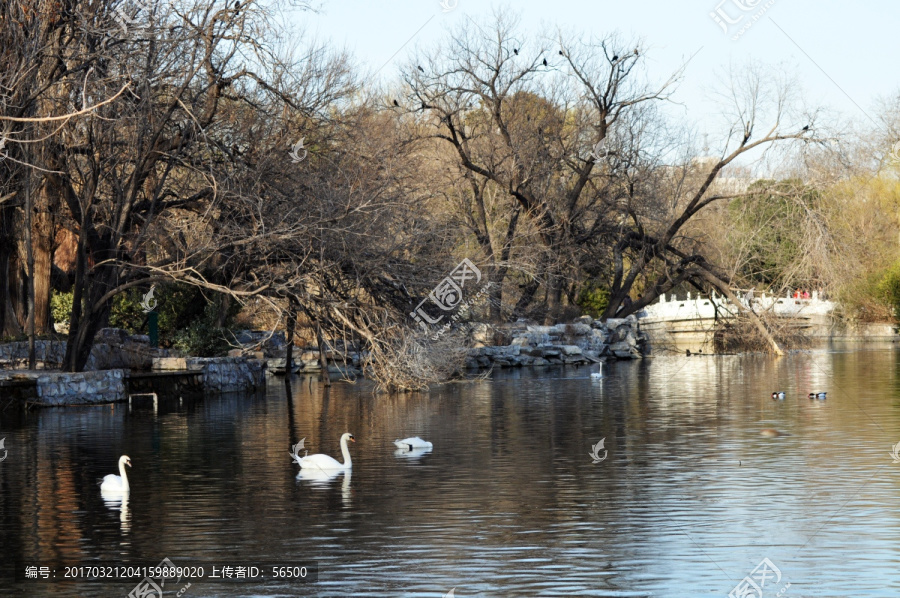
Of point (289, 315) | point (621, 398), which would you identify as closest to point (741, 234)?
point (621, 398)

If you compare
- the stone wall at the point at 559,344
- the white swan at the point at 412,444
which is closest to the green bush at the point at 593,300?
the stone wall at the point at 559,344

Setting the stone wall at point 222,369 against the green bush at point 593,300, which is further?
the green bush at point 593,300

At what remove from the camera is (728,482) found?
14.9 metres

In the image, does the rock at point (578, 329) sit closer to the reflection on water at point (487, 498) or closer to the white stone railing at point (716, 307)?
the white stone railing at point (716, 307)

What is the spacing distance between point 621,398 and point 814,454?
11371 mm

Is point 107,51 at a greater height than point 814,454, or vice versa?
point 107,51

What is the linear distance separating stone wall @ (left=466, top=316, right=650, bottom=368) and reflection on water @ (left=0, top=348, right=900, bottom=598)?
18833mm

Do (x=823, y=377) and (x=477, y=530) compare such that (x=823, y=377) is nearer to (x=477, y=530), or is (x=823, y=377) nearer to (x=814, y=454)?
(x=814, y=454)

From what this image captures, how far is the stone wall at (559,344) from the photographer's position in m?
45.6

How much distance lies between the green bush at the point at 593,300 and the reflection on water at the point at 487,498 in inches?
1252

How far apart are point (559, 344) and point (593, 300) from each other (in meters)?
10.7

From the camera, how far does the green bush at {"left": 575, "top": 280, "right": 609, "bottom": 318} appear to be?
58562mm

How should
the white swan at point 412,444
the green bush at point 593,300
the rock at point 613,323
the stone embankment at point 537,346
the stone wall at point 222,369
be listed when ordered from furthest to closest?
the green bush at point 593,300 < the rock at point 613,323 < the stone embankment at point 537,346 < the stone wall at point 222,369 < the white swan at point 412,444

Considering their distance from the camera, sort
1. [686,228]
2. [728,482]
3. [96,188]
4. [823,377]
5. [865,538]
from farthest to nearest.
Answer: [686,228] < [823,377] < [96,188] < [728,482] < [865,538]
